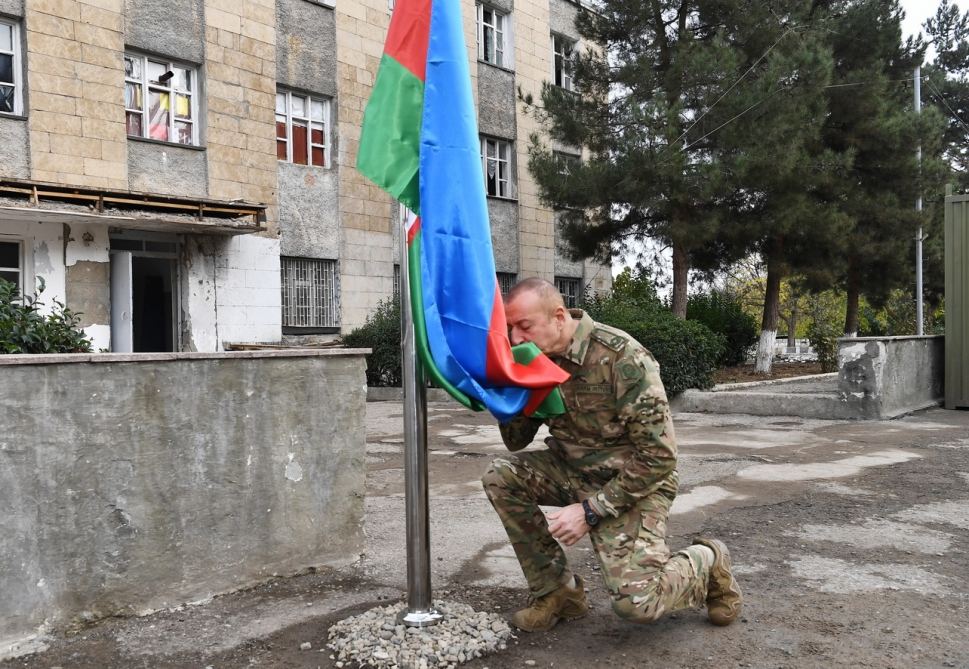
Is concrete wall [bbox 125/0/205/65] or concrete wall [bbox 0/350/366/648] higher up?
concrete wall [bbox 125/0/205/65]

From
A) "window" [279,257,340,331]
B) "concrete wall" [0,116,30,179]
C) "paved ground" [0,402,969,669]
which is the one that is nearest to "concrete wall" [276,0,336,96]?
"window" [279,257,340,331]

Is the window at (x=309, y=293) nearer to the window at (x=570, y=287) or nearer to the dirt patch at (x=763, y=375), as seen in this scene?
the dirt patch at (x=763, y=375)

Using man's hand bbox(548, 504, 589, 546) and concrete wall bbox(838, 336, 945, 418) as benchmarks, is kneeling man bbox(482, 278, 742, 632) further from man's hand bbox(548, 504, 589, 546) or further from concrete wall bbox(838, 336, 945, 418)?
concrete wall bbox(838, 336, 945, 418)

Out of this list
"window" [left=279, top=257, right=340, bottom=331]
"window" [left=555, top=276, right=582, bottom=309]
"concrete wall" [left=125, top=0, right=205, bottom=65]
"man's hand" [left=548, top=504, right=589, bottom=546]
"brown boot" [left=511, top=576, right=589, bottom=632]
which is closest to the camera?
"man's hand" [left=548, top=504, right=589, bottom=546]

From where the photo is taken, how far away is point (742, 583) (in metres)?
4.11

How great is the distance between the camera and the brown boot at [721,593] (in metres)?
3.48

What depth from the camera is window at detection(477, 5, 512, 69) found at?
20.4 meters

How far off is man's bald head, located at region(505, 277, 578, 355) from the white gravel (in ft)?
3.72

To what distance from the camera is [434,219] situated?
131 inches

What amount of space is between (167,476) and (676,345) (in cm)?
1006

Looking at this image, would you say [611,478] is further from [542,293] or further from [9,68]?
[9,68]

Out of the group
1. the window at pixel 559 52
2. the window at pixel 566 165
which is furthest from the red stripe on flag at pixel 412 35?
the window at pixel 559 52

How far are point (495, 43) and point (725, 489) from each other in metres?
16.6

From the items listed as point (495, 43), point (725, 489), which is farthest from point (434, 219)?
point (495, 43)
